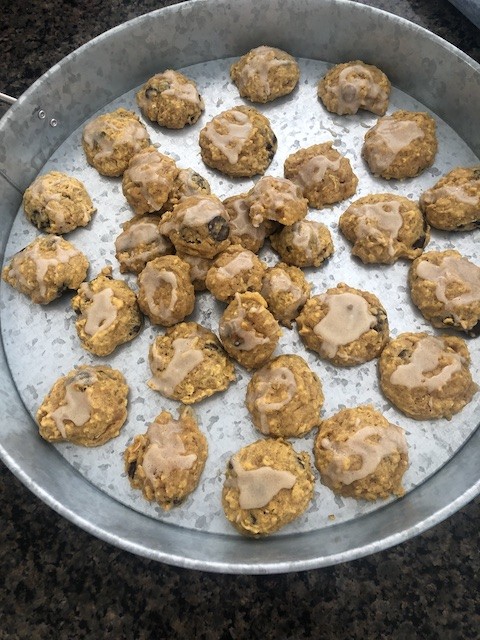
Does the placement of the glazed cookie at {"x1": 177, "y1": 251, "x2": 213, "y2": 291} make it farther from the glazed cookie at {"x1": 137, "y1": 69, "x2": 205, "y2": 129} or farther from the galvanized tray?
the glazed cookie at {"x1": 137, "y1": 69, "x2": 205, "y2": 129}

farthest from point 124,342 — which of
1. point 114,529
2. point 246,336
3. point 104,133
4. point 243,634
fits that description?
point 243,634

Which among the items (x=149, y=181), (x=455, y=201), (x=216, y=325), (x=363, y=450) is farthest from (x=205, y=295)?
(x=455, y=201)

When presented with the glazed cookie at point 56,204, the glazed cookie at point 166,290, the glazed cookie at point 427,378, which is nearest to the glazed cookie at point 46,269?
the glazed cookie at point 56,204

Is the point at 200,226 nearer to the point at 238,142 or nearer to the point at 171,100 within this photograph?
the point at 238,142

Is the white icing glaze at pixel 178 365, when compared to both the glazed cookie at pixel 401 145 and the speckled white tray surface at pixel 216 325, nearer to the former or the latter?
the speckled white tray surface at pixel 216 325

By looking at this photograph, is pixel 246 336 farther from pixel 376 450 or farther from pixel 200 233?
pixel 376 450

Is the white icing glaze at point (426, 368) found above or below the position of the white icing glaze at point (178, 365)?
above

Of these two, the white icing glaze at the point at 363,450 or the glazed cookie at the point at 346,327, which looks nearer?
the white icing glaze at the point at 363,450

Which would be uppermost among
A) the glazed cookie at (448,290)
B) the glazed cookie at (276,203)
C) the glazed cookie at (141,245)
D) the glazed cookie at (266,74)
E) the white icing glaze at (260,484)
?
the glazed cookie at (266,74)
